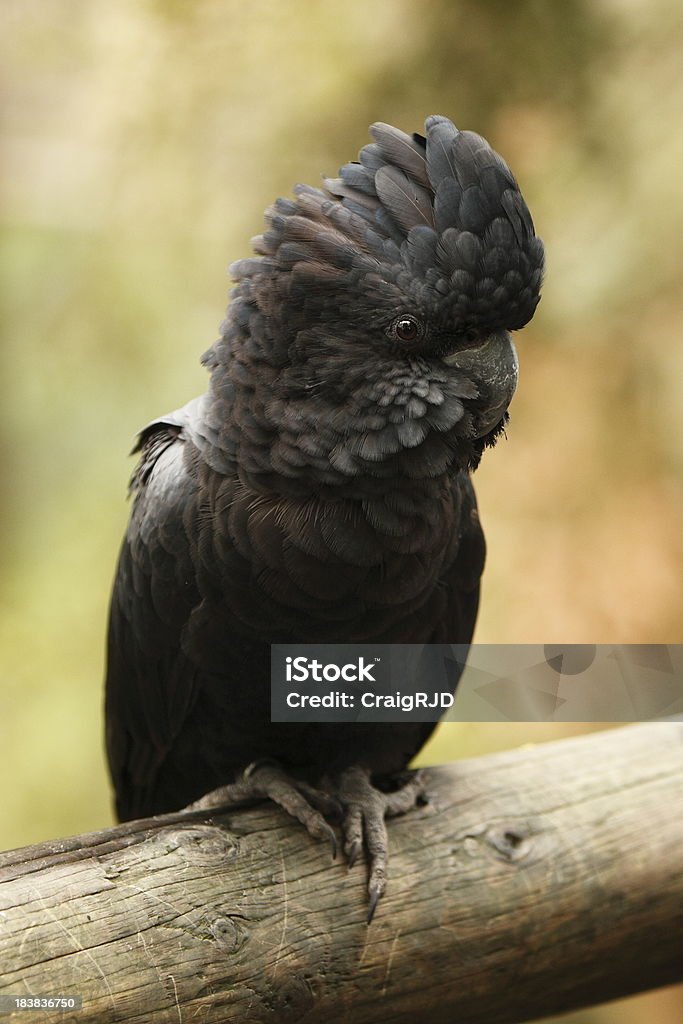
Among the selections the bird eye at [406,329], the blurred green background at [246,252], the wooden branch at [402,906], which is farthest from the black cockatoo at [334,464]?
the blurred green background at [246,252]

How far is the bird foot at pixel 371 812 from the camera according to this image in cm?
232

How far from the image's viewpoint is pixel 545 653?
4.07 metres

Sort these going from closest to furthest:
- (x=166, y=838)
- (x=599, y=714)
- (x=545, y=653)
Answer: (x=166, y=838) < (x=545, y=653) < (x=599, y=714)

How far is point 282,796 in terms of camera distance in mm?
2432

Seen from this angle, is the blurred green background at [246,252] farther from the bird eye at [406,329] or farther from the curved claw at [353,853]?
the bird eye at [406,329]

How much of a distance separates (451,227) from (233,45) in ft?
10.6

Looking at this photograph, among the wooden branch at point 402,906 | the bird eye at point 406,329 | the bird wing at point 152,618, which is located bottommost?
the wooden branch at point 402,906

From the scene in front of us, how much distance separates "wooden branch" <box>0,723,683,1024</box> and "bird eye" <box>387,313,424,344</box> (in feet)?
4.02

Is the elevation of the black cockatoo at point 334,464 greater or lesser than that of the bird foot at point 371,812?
greater

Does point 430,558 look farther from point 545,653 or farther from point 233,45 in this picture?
point 233,45

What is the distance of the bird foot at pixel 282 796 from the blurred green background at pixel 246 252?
2.34 meters

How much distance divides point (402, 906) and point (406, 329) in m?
1.37

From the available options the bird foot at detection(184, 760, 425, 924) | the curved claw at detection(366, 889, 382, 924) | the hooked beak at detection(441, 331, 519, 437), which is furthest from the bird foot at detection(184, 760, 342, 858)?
the hooked beak at detection(441, 331, 519, 437)

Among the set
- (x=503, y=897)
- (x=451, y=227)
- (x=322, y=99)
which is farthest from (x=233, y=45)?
(x=503, y=897)
